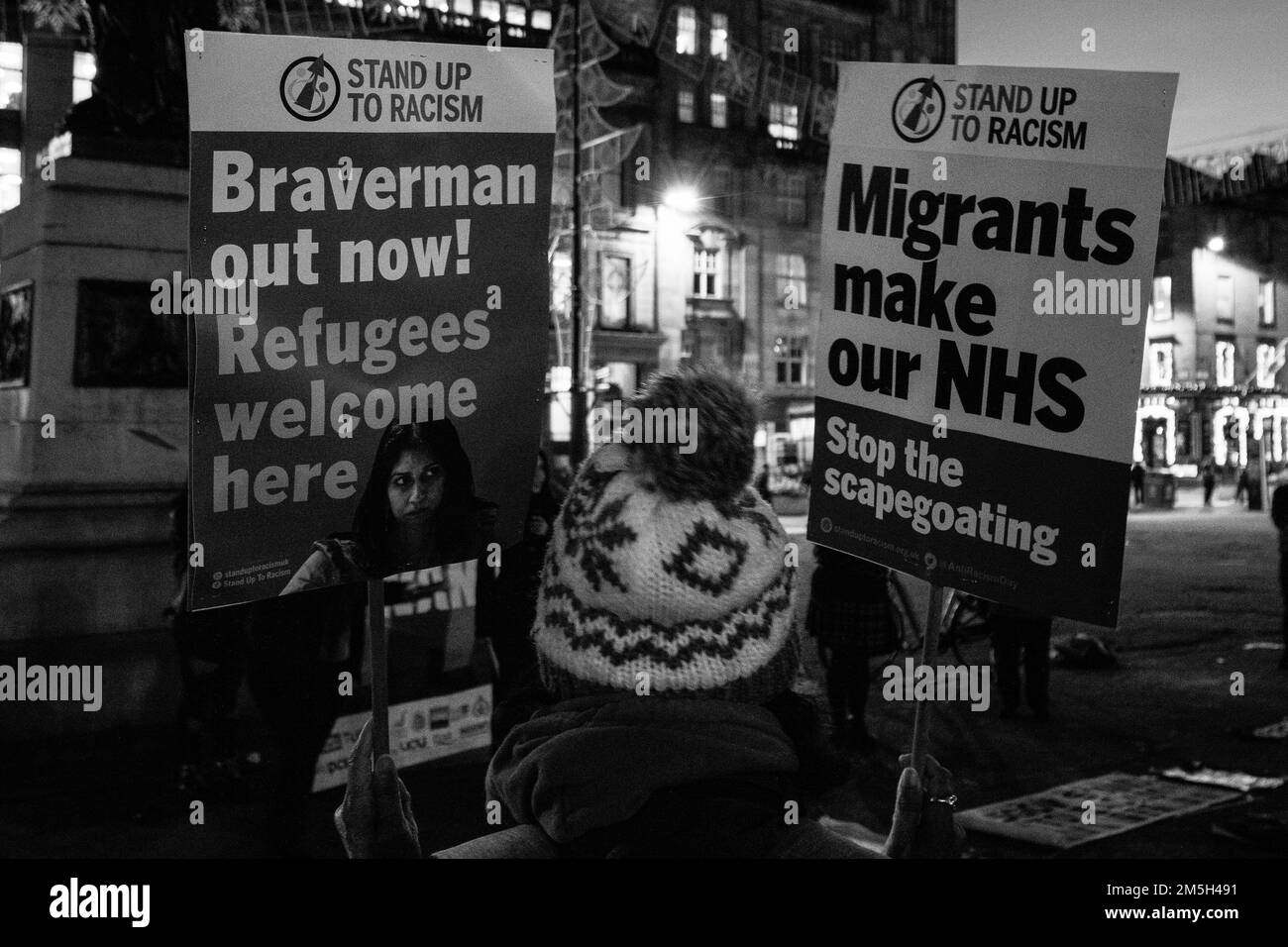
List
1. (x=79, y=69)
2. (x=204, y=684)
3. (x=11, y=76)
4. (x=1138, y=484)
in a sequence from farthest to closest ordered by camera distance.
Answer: (x=1138, y=484)
(x=79, y=69)
(x=11, y=76)
(x=204, y=684)

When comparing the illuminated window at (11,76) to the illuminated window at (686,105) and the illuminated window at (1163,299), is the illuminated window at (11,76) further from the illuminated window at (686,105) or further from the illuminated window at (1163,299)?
the illuminated window at (1163,299)

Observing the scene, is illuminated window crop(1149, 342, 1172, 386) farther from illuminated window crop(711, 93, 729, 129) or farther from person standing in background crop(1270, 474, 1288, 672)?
person standing in background crop(1270, 474, 1288, 672)

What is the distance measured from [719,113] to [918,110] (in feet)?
127

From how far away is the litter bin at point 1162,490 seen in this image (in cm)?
3425

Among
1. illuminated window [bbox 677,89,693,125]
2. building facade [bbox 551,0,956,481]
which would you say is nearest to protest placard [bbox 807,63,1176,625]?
building facade [bbox 551,0,956,481]

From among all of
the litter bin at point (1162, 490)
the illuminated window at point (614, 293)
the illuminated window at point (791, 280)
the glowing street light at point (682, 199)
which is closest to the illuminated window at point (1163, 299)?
Answer: the litter bin at point (1162, 490)

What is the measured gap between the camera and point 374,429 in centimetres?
283

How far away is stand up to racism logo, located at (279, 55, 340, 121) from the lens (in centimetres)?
271

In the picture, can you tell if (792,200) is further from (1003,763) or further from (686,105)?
(1003,763)

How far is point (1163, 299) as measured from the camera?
45.4 m

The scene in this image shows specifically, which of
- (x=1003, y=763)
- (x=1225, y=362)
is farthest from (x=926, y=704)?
(x=1225, y=362)

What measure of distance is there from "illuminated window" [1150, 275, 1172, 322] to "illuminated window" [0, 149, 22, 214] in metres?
40.8

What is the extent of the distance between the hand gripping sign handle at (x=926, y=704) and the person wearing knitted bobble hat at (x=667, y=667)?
2.00ft
